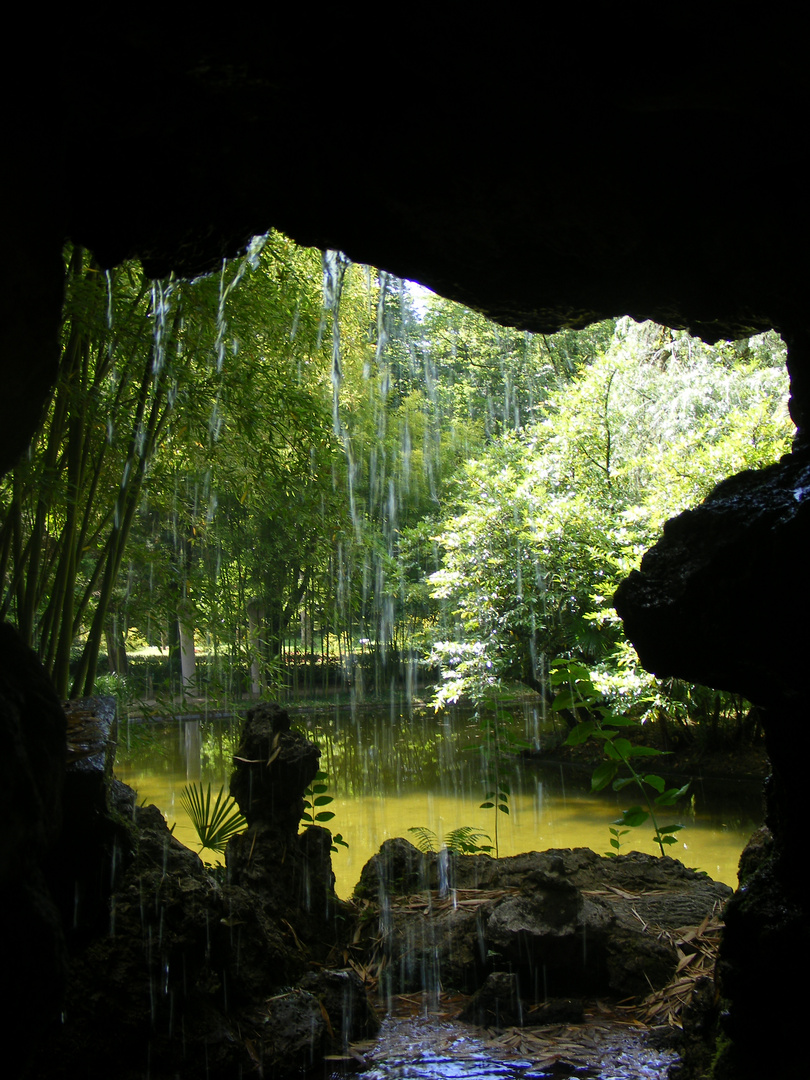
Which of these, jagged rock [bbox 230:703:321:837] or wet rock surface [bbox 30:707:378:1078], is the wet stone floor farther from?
jagged rock [bbox 230:703:321:837]

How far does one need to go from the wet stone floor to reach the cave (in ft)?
1.88

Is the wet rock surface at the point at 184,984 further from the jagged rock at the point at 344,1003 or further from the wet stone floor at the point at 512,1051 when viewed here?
the wet stone floor at the point at 512,1051

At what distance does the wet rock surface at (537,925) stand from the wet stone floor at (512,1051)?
18cm

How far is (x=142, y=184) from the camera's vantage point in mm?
2219

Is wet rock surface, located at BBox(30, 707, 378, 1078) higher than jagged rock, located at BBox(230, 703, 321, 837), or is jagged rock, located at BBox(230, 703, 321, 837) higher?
jagged rock, located at BBox(230, 703, 321, 837)

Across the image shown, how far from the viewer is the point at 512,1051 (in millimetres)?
2518

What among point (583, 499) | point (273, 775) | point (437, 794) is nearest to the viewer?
point (273, 775)

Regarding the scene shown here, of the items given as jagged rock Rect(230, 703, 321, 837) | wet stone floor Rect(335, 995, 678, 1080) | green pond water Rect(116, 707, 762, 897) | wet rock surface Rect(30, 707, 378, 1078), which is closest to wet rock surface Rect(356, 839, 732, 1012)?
wet stone floor Rect(335, 995, 678, 1080)

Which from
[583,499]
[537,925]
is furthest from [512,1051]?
[583,499]

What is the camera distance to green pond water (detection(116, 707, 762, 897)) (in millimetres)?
6262

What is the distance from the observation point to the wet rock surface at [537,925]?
295 cm

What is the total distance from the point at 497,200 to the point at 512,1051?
2.69m

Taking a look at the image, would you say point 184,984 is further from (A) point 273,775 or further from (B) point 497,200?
(B) point 497,200

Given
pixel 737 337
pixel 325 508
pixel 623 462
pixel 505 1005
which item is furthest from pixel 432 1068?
pixel 623 462
